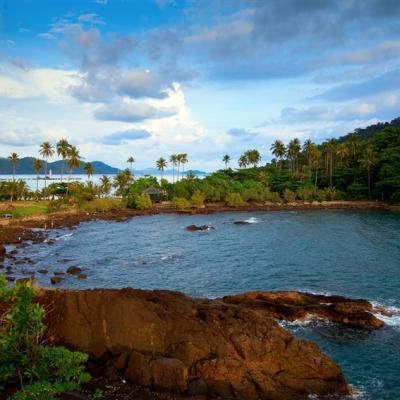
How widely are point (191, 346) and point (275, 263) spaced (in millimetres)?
35438

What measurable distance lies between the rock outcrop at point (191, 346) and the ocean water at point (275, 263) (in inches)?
137

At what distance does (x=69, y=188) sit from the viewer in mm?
131000

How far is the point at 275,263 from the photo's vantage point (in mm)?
55375

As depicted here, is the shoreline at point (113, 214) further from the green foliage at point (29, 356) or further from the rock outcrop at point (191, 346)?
the green foliage at point (29, 356)

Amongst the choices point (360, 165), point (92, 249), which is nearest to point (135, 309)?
point (92, 249)

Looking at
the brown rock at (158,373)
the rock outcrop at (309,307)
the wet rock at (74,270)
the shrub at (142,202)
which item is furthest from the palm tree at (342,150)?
the brown rock at (158,373)

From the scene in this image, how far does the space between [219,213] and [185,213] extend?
10041 mm

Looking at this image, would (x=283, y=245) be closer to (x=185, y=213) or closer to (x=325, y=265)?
(x=325, y=265)

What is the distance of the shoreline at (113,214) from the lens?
80.7 metres

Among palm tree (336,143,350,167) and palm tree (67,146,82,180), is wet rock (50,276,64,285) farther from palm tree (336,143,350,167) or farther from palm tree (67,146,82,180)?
palm tree (336,143,350,167)

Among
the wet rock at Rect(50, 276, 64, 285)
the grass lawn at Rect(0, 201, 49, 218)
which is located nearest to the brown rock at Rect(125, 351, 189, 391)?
the wet rock at Rect(50, 276, 64, 285)

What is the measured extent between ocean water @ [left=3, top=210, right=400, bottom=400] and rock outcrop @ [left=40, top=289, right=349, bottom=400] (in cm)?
348

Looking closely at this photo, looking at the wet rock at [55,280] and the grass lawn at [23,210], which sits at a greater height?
the grass lawn at [23,210]

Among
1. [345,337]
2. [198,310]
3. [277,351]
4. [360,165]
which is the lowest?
[345,337]
